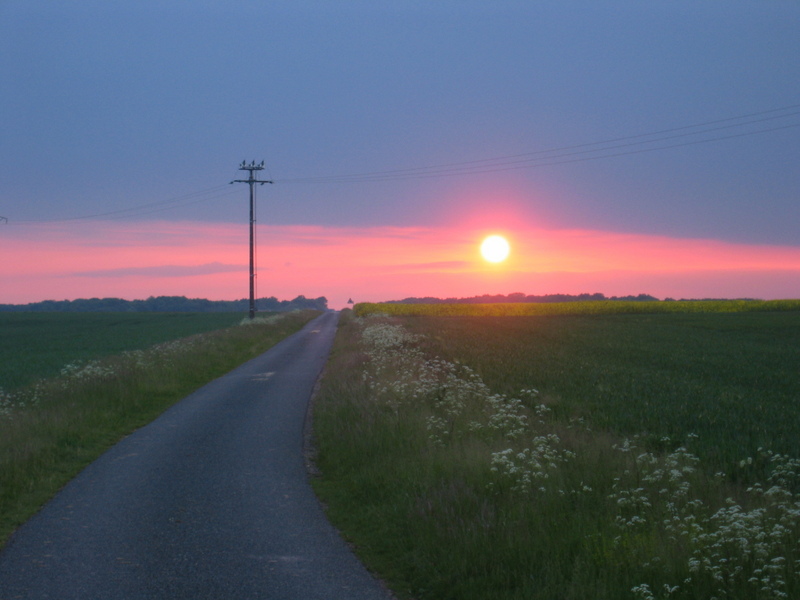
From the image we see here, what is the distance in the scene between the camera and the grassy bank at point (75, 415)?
869cm

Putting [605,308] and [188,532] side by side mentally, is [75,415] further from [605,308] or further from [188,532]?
[605,308]

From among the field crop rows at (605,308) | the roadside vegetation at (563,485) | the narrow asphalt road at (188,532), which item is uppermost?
the field crop rows at (605,308)

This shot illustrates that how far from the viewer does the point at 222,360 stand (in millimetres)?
25469

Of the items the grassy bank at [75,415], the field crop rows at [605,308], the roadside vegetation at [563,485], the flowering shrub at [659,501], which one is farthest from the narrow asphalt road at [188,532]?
the field crop rows at [605,308]

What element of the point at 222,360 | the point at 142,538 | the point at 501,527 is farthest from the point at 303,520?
the point at 222,360

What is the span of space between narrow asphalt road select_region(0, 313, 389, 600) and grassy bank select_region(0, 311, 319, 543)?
1.29 feet

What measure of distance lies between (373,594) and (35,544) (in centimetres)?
376

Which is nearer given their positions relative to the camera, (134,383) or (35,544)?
(35,544)

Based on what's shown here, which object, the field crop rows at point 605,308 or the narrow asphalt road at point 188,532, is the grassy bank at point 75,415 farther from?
the field crop rows at point 605,308

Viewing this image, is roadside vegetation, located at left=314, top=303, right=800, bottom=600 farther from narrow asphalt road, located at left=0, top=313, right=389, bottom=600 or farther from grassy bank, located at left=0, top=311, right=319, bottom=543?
grassy bank, located at left=0, top=311, right=319, bottom=543

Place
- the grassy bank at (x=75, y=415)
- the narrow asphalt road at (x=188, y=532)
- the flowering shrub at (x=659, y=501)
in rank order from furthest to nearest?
the grassy bank at (x=75, y=415), the narrow asphalt road at (x=188, y=532), the flowering shrub at (x=659, y=501)

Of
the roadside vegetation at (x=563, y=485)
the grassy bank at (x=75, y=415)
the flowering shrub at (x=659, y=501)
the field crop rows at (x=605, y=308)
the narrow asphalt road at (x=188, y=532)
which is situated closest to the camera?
the flowering shrub at (x=659, y=501)

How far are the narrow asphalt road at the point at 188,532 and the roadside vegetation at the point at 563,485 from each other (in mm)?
514

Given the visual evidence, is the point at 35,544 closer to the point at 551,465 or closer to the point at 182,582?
the point at 182,582
